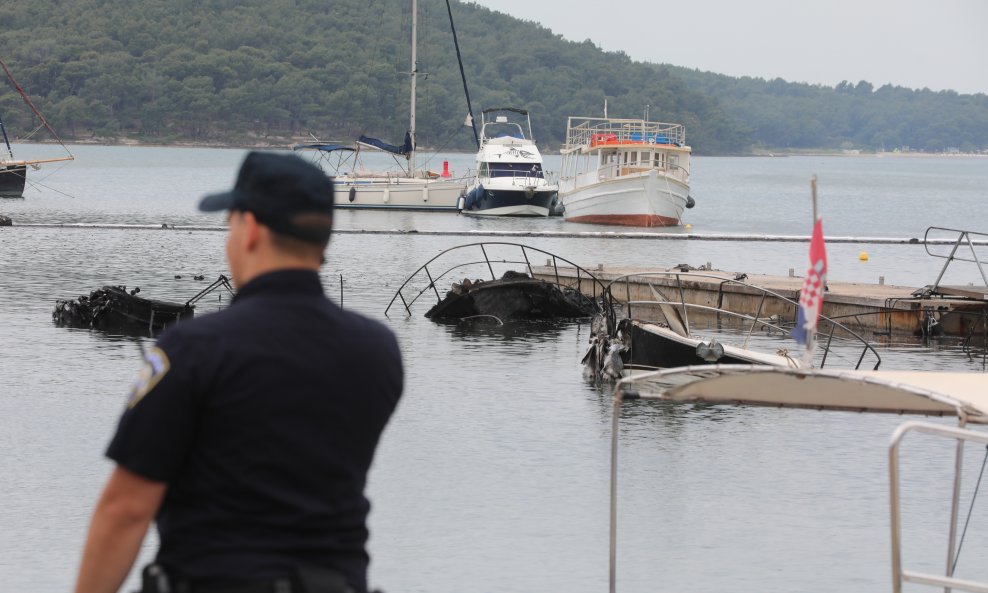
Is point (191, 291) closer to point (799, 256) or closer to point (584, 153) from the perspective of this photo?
point (799, 256)

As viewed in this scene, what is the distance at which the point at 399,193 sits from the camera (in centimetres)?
7388

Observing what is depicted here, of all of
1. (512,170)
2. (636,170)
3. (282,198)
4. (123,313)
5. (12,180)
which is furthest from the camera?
(12,180)

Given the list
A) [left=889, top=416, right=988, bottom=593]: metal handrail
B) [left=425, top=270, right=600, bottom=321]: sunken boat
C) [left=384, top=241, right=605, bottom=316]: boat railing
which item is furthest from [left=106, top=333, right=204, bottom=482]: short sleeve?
[left=425, top=270, right=600, bottom=321]: sunken boat

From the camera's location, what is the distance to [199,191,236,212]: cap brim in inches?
131

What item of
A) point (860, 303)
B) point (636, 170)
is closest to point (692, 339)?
point (860, 303)

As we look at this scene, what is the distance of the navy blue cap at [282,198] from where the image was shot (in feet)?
10.9

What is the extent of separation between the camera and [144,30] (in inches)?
7308

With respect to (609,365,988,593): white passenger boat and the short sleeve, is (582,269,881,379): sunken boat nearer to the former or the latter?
(609,365,988,593): white passenger boat

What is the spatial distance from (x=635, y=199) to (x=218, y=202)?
59589mm

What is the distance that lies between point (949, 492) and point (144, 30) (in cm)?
18289

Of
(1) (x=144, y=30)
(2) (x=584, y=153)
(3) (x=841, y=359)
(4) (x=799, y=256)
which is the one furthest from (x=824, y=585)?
(1) (x=144, y=30)

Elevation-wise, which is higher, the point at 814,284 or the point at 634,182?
the point at 634,182

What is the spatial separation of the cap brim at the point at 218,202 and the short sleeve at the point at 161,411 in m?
0.37

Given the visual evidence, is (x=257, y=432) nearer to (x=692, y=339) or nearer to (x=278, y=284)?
(x=278, y=284)
